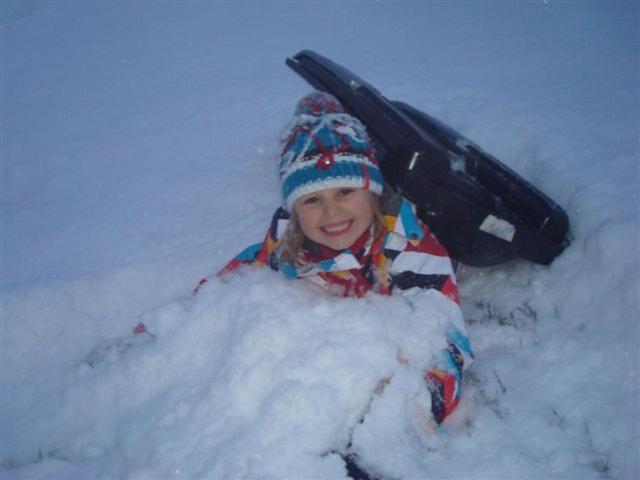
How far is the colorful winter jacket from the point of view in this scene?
198 centimetres

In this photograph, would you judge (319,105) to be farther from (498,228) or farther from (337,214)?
(498,228)

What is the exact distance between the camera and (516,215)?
7.91 feet

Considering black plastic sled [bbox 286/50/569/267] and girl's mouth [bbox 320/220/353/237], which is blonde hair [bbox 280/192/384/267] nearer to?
girl's mouth [bbox 320/220/353/237]

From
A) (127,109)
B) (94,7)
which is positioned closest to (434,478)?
(127,109)

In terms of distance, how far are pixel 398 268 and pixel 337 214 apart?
437 millimetres

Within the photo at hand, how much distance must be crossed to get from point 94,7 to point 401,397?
1105 centimetres

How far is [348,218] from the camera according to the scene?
7.88ft

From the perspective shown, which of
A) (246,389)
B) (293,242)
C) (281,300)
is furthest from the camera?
(293,242)

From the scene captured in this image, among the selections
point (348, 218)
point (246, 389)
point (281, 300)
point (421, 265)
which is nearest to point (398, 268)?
point (421, 265)

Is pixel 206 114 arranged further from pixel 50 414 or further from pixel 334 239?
pixel 50 414

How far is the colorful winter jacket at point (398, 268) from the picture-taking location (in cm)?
198

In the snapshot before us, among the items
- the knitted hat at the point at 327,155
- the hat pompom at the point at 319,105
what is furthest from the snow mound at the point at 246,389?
the hat pompom at the point at 319,105

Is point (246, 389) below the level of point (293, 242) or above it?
below

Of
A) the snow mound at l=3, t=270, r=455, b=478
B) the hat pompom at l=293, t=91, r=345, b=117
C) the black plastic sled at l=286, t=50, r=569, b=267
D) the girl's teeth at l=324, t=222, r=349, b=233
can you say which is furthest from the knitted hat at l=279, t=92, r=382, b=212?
the snow mound at l=3, t=270, r=455, b=478
